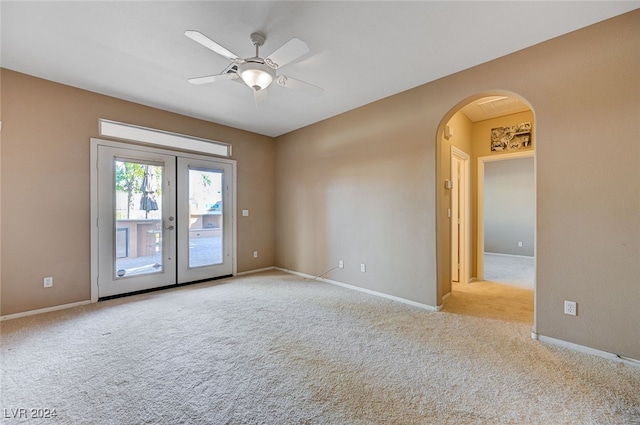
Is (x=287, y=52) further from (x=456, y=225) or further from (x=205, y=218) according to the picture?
(x=456, y=225)

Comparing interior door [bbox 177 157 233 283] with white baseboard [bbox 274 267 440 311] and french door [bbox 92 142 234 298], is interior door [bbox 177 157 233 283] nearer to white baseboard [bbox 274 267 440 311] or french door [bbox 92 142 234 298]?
french door [bbox 92 142 234 298]

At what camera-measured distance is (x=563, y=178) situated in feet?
7.56

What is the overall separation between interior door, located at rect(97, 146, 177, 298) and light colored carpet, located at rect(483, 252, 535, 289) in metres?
5.55

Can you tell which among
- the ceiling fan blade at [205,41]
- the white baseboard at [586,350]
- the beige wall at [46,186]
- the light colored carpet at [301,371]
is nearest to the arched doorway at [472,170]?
the white baseboard at [586,350]

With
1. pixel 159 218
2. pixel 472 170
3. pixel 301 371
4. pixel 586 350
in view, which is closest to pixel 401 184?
pixel 472 170

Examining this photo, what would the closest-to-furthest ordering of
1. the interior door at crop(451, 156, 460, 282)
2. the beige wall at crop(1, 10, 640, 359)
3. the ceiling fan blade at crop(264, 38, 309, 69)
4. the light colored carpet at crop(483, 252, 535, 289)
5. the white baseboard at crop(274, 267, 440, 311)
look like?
the ceiling fan blade at crop(264, 38, 309, 69)
the beige wall at crop(1, 10, 640, 359)
the white baseboard at crop(274, 267, 440, 311)
the interior door at crop(451, 156, 460, 282)
the light colored carpet at crop(483, 252, 535, 289)

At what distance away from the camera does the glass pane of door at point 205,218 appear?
438 centimetres

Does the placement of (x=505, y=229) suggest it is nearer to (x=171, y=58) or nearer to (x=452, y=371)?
(x=452, y=371)

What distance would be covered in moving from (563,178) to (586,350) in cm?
147

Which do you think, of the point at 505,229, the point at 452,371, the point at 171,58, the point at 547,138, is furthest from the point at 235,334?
the point at 505,229

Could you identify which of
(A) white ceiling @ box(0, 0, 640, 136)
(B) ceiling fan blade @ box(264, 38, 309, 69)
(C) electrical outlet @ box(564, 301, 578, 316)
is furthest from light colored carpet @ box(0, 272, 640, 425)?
(A) white ceiling @ box(0, 0, 640, 136)

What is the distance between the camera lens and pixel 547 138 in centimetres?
237

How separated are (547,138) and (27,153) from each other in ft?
18.0

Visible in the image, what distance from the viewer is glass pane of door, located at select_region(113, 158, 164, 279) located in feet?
12.0
